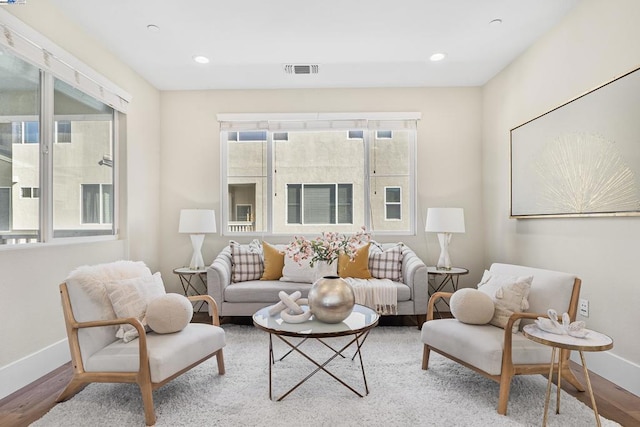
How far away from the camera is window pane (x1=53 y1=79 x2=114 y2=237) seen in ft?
9.70

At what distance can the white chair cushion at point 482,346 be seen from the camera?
7.00 feet

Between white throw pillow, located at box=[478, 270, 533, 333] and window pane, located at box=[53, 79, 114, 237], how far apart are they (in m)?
3.42

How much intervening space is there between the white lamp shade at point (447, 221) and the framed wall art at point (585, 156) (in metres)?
0.58

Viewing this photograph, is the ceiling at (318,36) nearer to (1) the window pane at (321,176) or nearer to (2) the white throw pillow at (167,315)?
(1) the window pane at (321,176)

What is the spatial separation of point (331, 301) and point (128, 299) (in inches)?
50.5

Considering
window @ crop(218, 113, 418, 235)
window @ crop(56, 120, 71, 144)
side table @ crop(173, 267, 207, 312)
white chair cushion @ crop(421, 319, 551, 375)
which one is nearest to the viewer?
white chair cushion @ crop(421, 319, 551, 375)

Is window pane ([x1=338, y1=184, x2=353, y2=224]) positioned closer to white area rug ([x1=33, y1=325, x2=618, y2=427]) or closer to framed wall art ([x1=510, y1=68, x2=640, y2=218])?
framed wall art ([x1=510, y1=68, x2=640, y2=218])

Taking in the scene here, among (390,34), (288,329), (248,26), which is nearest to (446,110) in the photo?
(390,34)

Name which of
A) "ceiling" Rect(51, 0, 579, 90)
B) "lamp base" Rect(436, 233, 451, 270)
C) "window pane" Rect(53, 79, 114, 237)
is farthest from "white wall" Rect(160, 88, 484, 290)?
"window pane" Rect(53, 79, 114, 237)

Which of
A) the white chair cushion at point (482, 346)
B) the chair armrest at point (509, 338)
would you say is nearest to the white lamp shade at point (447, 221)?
the white chair cushion at point (482, 346)

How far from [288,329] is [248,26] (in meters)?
2.56

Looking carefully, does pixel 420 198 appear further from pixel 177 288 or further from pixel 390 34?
pixel 177 288

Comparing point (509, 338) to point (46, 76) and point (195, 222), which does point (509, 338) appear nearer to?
point (195, 222)

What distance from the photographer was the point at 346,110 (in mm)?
4578
